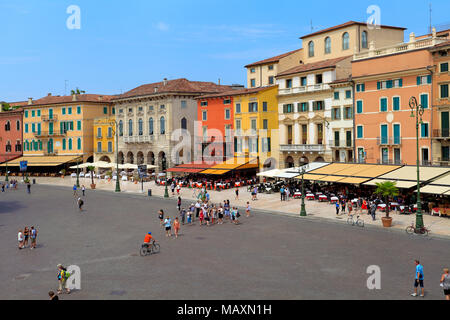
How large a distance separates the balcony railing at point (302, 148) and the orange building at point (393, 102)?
15.4ft

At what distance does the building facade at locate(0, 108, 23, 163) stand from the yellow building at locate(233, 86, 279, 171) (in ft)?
167

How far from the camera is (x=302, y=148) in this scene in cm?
5275

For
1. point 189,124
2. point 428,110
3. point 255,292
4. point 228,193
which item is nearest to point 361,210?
point 428,110

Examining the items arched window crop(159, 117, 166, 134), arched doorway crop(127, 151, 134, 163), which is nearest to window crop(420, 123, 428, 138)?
arched window crop(159, 117, 166, 134)

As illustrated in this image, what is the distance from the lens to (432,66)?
39.8m

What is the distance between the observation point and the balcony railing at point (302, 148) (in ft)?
167

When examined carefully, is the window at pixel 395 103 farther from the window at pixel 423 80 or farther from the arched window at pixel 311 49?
the arched window at pixel 311 49

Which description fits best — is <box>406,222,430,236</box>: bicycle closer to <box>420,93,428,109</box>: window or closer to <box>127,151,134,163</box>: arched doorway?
<box>420,93,428,109</box>: window

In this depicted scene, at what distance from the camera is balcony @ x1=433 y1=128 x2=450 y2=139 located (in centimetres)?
3925

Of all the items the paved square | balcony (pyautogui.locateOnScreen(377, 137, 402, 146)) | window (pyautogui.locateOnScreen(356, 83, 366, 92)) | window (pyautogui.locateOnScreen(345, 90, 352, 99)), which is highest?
window (pyautogui.locateOnScreen(356, 83, 366, 92))

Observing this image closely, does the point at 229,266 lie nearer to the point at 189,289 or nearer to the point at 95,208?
the point at 189,289

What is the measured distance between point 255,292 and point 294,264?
427cm
